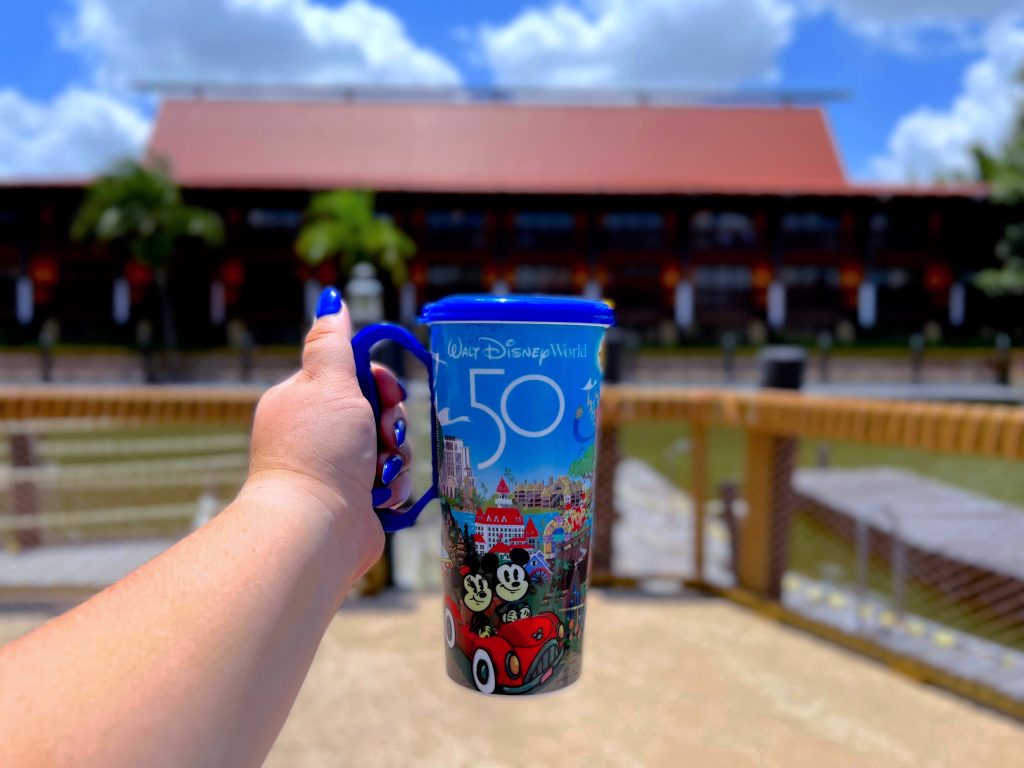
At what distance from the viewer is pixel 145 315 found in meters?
27.3

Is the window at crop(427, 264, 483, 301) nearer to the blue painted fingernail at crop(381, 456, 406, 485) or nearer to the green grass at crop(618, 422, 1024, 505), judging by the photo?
the green grass at crop(618, 422, 1024, 505)

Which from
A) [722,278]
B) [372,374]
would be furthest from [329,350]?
[722,278]

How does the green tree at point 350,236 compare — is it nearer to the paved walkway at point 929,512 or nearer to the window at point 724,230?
the window at point 724,230

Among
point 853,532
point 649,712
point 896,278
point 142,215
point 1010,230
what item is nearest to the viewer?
point 649,712

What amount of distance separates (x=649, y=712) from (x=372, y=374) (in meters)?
2.23

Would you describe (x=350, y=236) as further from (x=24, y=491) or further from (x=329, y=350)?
(x=329, y=350)

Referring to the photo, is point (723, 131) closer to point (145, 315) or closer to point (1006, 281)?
point (1006, 281)

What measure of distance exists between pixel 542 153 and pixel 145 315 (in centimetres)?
1389

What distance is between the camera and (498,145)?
97.2 ft

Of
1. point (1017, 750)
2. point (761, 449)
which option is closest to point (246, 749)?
point (1017, 750)

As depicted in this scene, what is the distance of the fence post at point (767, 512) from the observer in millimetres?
3910

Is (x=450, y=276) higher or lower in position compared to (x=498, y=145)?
lower

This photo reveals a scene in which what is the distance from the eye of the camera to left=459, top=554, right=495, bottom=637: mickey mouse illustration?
974 mm

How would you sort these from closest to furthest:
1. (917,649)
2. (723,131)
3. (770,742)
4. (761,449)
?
(770,742) → (917,649) → (761,449) → (723,131)
